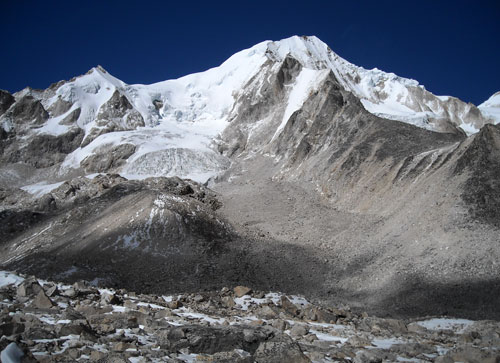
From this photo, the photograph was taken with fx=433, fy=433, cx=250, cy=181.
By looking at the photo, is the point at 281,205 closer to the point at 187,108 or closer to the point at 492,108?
the point at 187,108

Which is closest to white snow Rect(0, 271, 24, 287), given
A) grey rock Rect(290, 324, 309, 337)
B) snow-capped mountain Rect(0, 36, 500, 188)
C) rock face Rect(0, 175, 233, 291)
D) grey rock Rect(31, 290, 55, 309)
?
grey rock Rect(31, 290, 55, 309)

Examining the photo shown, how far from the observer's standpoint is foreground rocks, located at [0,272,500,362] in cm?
1030

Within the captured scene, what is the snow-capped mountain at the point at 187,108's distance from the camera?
94325mm

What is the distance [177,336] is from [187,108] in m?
131

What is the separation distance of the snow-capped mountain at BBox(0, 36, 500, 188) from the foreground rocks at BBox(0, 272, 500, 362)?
67.6m

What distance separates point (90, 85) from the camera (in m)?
136

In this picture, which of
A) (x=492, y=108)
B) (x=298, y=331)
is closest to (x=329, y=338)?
(x=298, y=331)

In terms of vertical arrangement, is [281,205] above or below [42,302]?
above

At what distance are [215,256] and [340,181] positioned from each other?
77.7 ft

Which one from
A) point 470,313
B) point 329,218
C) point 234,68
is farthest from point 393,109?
point 470,313

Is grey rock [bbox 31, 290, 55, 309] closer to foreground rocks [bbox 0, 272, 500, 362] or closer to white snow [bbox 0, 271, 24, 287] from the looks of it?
foreground rocks [bbox 0, 272, 500, 362]

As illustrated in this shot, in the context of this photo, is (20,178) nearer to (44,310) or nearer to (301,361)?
(44,310)

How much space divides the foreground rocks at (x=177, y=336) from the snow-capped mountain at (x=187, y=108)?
222 ft

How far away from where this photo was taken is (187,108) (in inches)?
5458
